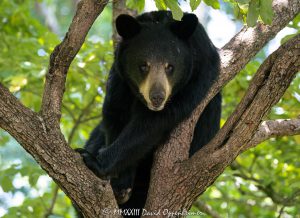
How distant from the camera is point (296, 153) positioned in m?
6.57

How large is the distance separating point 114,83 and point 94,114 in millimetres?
2256

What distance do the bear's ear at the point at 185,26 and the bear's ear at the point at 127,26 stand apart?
0.38 metres

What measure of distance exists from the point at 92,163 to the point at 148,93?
2.79 feet

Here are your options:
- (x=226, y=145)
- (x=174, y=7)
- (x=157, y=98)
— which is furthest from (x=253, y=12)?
(x=157, y=98)

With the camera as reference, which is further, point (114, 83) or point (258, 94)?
point (114, 83)

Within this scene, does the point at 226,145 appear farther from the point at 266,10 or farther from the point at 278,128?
the point at 266,10

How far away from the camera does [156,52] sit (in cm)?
565

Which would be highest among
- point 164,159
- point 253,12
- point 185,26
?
point 185,26

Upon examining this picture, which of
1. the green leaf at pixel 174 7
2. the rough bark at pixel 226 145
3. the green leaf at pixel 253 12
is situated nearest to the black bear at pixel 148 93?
the rough bark at pixel 226 145

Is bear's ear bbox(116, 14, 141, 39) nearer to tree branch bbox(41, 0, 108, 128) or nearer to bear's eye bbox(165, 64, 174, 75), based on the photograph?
bear's eye bbox(165, 64, 174, 75)

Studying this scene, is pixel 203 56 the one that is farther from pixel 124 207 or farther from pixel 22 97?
pixel 22 97

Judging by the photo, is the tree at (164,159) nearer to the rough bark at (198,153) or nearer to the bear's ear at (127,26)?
the rough bark at (198,153)

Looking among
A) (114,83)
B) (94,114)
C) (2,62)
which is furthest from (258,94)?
(94,114)

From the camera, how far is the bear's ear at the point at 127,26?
5523mm
